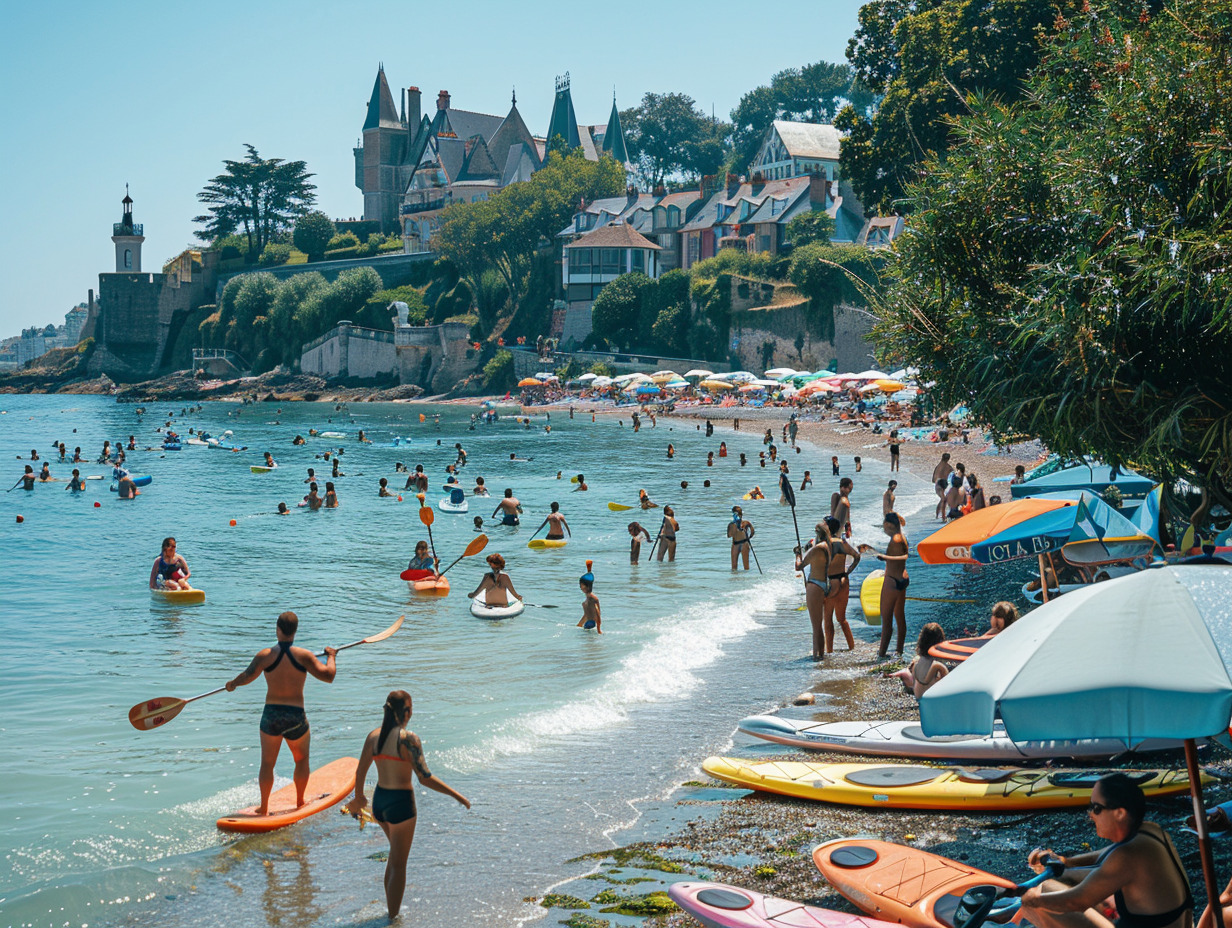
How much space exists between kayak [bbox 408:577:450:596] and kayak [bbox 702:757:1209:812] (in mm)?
10487

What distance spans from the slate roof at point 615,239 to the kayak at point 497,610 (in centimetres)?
6645

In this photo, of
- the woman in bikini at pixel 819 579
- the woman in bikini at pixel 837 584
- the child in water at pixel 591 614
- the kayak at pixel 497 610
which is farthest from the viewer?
the kayak at pixel 497 610

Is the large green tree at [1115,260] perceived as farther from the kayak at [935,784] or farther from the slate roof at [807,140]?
the slate roof at [807,140]

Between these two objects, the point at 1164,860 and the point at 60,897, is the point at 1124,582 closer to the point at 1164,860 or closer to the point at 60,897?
the point at 1164,860

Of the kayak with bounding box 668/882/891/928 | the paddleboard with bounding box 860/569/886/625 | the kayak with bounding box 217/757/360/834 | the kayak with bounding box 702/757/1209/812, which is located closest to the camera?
the kayak with bounding box 668/882/891/928

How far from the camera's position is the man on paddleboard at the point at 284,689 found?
7.84 m

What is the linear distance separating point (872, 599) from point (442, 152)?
333ft

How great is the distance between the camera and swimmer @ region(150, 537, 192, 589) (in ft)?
61.6

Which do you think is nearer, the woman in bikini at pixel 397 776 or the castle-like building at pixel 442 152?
the woman in bikini at pixel 397 776

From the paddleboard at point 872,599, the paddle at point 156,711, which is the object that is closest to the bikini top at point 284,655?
the paddle at point 156,711

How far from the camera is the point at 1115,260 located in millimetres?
9320

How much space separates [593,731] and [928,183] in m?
7.94

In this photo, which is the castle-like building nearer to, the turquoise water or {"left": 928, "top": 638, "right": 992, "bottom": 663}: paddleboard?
the turquoise water

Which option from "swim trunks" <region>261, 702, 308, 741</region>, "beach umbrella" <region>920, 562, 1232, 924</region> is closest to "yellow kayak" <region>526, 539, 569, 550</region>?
"swim trunks" <region>261, 702, 308, 741</region>
